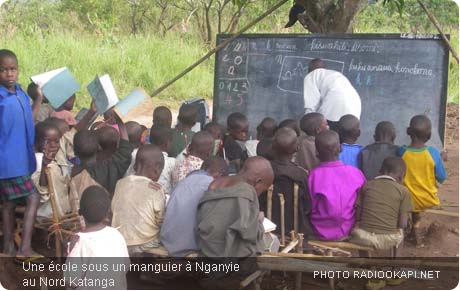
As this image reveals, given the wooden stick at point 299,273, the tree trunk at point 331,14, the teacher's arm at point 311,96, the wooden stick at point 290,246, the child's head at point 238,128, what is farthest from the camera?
the tree trunk at point 331,14

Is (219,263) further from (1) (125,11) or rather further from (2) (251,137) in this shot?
(1) (125,11)

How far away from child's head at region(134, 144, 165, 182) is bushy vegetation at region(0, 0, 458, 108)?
12.0 ft

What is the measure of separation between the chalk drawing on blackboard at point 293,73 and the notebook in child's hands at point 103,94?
2.37 meters

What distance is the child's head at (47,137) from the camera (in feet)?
14.5

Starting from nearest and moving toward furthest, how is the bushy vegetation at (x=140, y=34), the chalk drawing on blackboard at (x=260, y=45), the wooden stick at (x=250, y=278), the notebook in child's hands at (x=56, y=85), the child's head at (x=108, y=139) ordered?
1. the wooden stick at (x=250, y=278)
2. the child's head at (x=108, y=139)
3. the notebook in child's hands at (x=56, y=85)
4. the chalk drawing on blackboard at (x=260, y=45)
5. the bushy vegetation at (x=140, y=34)

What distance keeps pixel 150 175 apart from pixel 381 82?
3.22m

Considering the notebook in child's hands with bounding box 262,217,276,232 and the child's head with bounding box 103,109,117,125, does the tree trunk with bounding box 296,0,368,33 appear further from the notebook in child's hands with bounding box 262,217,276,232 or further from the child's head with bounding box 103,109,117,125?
the notebook in child's hands with bounding box 262,217,276,232

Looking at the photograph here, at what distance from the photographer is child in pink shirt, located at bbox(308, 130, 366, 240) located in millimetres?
4066

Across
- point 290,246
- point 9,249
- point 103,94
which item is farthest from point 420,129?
point 9,249

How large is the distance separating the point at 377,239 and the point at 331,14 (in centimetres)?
330

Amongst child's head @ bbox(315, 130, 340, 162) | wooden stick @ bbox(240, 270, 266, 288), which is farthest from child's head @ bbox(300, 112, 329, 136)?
wooden stick @ bbox(240, 270, 266, 288)

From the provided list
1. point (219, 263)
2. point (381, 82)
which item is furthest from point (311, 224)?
point (381, 82)

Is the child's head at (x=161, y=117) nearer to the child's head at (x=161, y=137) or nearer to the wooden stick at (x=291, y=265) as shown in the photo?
the child's head at (x=161, y=137)

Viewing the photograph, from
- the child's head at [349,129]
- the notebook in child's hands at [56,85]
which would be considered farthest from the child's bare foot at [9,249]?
the child's head at [349,129]
